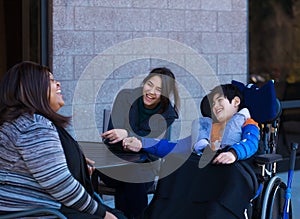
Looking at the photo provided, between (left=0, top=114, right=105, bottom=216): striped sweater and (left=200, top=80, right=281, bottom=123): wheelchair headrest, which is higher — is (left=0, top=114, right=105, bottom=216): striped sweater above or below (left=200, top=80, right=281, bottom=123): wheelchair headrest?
below

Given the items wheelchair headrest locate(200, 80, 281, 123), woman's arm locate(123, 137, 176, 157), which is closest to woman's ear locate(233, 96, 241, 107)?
wheelchair headrest locate(200, 80, 281, 123)

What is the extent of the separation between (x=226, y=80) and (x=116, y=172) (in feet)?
8.79

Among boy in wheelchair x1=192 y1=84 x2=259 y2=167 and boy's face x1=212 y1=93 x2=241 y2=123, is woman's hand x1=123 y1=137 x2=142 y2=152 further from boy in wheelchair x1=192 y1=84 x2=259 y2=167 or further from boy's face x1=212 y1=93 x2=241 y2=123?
boy's face x1=212 y1=93 x2=241 y2=123

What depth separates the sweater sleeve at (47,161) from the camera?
2.69 meters

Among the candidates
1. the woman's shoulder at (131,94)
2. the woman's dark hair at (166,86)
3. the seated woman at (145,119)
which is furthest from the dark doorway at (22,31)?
the woman's dark hair at (166,86)

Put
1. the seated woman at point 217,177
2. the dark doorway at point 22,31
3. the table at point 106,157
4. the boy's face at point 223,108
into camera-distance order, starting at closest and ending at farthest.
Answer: the seated woman at point 217,177
the table at point 106,157
the boy's face at point 223,108
the dark doorway at point 22,31

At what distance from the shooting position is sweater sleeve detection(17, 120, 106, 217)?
2.69 m

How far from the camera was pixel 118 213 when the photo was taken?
3.33 m

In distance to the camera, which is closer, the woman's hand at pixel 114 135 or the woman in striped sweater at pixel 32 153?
the woman in striped sweater at pixel 32 153

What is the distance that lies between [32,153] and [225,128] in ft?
4.64

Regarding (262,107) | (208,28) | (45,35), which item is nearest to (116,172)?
(262,107)

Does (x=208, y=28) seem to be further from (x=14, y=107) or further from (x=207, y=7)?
(x=14, y=107)

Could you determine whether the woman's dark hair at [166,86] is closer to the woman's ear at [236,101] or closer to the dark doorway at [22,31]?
the woman's ear at [236,101]

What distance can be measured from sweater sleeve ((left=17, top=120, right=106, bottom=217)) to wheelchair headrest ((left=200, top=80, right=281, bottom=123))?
137 centimetres
